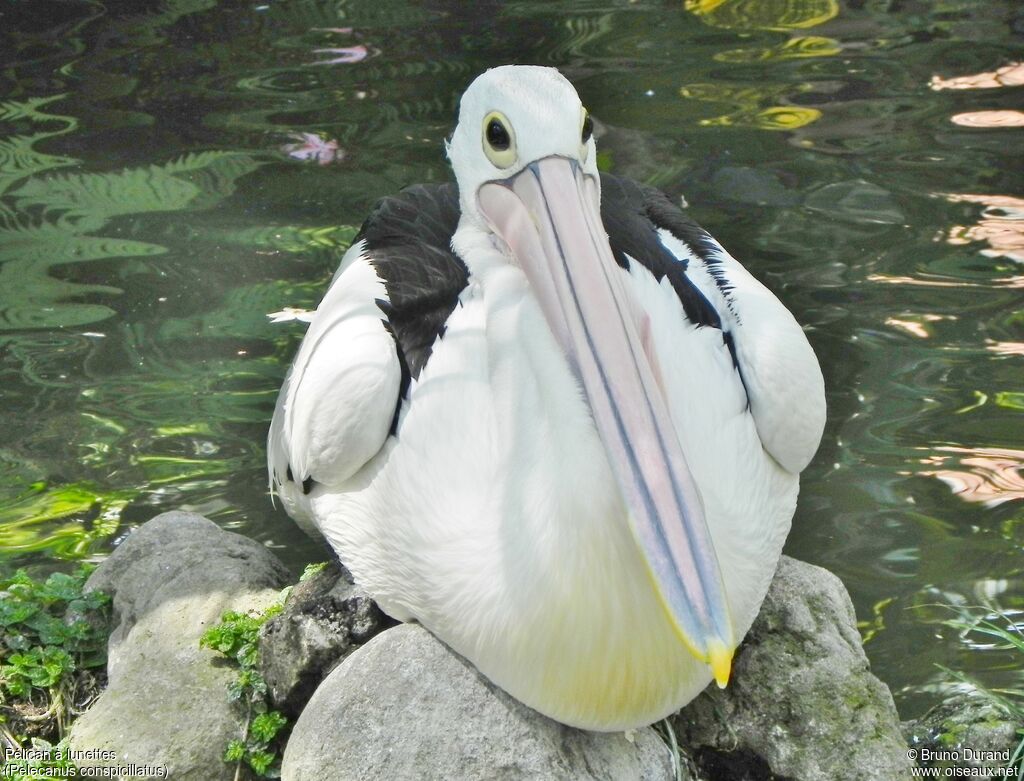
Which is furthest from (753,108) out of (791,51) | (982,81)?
(982,81)

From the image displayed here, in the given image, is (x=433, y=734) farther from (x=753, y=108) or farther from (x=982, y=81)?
(x=982, y=81)

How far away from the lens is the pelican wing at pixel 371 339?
3.02 m

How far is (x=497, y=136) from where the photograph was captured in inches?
113

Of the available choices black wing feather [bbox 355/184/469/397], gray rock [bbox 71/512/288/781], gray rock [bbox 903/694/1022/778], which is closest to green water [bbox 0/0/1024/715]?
gray rock [bbox 71/512/288/781]

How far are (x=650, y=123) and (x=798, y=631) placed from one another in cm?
274

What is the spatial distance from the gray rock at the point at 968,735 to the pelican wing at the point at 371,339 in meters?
1.59

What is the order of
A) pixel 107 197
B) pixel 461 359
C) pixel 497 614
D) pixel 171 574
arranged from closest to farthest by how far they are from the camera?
pixel 497 614, pixel 461 359, pixel 171 574, pixel 107 197

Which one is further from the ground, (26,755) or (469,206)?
(469,206)

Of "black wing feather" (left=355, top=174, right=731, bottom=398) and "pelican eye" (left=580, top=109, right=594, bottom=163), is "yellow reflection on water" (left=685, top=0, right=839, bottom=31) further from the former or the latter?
"pelican eye" (left=580, top=109, right=594, bottom=163)

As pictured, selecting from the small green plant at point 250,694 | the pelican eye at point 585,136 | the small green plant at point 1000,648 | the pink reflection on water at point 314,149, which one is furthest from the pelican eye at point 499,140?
the pink reflection on water at point 314,149

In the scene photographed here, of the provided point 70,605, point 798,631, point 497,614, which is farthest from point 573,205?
point 70,605

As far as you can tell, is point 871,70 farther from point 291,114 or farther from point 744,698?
point 744,698

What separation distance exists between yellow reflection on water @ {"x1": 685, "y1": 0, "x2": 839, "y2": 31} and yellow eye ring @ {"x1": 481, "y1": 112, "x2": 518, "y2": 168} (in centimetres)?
287

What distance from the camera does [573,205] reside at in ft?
8.98
